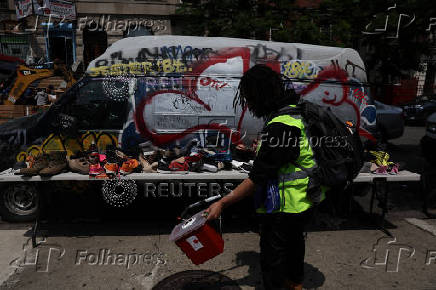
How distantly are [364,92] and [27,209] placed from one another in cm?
548

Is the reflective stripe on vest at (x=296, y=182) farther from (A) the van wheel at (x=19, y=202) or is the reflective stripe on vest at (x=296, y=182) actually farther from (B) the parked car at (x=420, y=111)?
(B) the parked car at (x=420, y=111)

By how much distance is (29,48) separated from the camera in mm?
17016

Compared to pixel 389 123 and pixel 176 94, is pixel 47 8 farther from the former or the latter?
pixel 389 123

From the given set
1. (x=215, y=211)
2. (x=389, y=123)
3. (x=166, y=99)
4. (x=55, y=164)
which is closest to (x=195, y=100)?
(x=166, y=99)

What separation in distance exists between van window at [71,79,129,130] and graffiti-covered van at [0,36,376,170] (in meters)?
0.01

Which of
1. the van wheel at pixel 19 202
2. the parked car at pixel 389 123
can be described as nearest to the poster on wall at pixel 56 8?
the van wheel at pixel 19 202

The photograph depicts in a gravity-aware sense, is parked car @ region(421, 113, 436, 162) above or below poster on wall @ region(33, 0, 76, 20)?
below

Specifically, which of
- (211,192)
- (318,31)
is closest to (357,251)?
(211,192)

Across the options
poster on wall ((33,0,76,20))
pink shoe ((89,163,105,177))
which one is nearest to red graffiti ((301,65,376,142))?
pink shoe ((89,163,105,177))

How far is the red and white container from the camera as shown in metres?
2.30

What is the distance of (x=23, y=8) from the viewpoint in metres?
15.9

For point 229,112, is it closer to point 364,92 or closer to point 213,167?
point 213,167

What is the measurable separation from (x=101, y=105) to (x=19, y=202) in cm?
186

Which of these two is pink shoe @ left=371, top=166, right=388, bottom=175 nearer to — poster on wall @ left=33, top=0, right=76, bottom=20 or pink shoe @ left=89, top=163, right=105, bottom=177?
pink shoe @ left=89, top=163, right=105, bottom=177
